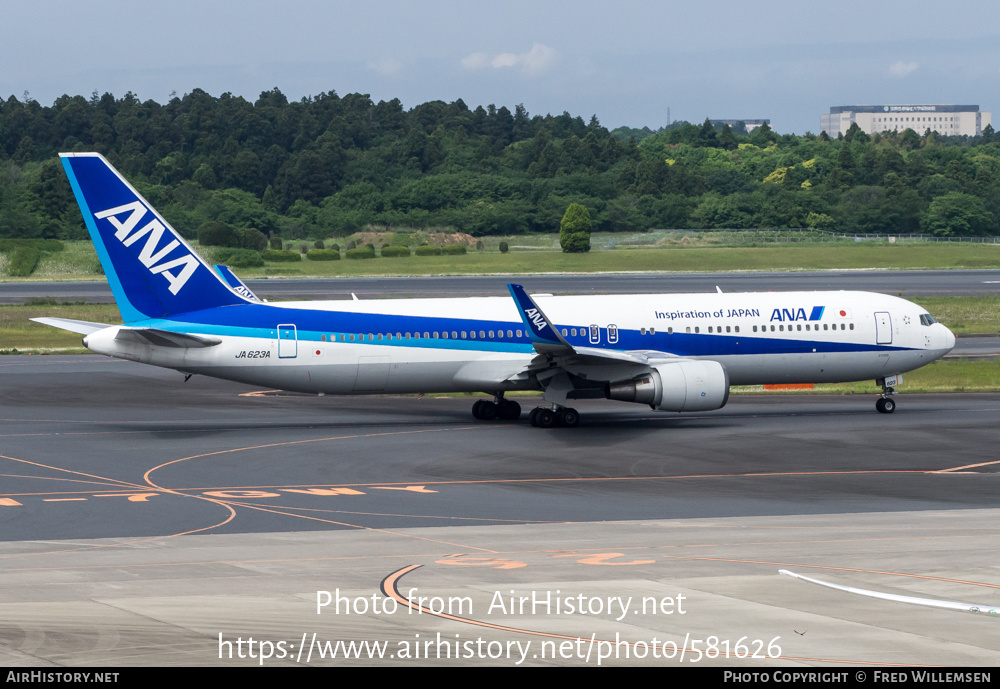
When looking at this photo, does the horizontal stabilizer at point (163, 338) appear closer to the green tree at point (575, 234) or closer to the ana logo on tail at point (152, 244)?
the ana logo on tail at point (152, 244)

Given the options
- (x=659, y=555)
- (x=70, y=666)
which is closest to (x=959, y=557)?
(x=659, y=555)

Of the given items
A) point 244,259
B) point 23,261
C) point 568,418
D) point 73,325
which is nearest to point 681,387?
point 568,418

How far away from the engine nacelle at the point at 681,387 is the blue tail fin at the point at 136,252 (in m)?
13.6

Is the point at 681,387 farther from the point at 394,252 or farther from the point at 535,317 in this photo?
the point at 394,252

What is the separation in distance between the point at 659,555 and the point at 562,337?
18223 millimetres

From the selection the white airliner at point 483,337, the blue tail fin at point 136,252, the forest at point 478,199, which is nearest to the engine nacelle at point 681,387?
the white airliner at point 483,337

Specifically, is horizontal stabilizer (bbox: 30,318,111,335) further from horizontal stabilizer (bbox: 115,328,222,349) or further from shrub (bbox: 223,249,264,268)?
shrub (bbox: 223,249,264,268)

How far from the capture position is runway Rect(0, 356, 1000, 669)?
1548 centimetres

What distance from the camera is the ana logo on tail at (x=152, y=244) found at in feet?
125

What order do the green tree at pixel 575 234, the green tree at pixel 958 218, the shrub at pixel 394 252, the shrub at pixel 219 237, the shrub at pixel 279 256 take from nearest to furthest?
the shrub at pixel 279 256 < the shrub at pixel 394 252 < the shrub at pixel 219 237 < the green tree at pixel 575 234 < the green tree at pixel 958 218

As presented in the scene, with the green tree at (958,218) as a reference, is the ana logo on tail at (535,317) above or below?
below

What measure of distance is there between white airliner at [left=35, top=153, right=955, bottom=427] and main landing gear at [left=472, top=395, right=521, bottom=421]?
0.05 metres

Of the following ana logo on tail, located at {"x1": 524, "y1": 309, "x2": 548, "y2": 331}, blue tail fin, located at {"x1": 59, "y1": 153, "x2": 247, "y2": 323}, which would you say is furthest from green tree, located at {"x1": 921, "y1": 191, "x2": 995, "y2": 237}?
blue tail fin, located at {"x1": 59, "y1": 153, "x2": 247, "y2": 323}

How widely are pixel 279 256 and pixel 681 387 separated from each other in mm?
105796
